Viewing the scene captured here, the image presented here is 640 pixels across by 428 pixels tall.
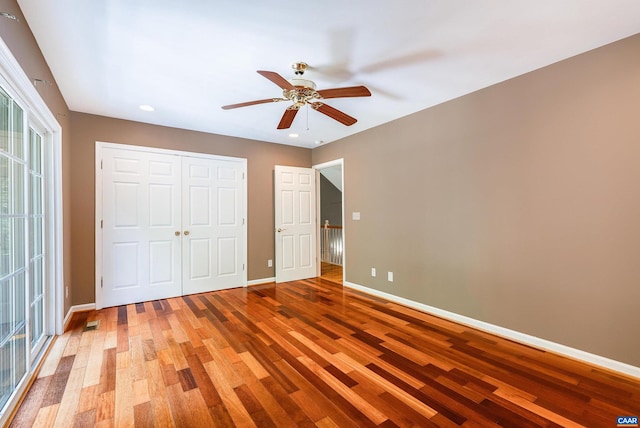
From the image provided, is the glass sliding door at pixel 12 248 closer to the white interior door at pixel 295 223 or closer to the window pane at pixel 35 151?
the window pane at pixel 35 151

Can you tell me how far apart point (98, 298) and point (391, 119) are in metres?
4.63

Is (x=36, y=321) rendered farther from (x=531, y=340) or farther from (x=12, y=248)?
(x=531, y=340)

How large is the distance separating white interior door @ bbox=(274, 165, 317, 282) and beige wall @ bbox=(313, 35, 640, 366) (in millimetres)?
1921

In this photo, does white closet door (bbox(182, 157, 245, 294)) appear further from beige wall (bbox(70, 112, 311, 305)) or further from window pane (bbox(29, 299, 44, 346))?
window pane (bbox(29, 299, 44, 346))

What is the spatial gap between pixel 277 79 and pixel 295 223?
332 cm

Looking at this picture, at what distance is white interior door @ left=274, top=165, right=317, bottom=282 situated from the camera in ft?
16.7

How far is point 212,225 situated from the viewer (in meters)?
4.52

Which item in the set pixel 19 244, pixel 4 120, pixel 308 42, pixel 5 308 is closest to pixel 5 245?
pixel 19 244

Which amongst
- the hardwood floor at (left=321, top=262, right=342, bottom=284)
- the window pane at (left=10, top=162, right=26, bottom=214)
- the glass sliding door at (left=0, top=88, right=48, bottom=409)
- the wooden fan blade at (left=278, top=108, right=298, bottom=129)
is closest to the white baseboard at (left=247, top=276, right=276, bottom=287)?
the hardwood floor at (left=321, top=262, right=342, bottom=284)

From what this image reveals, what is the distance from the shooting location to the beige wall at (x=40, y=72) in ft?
5.42

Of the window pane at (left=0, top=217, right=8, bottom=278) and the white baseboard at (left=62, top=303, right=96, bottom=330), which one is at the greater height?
the window pane at (left=0, top=217, right=8, bottom=278)

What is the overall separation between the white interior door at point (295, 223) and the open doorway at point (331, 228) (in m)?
0.21

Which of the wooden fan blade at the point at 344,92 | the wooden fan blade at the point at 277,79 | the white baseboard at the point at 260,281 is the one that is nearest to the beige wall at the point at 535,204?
the wooden fan blade at the point at 344,92

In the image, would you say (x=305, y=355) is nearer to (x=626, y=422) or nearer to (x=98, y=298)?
(x=626, y=422)
